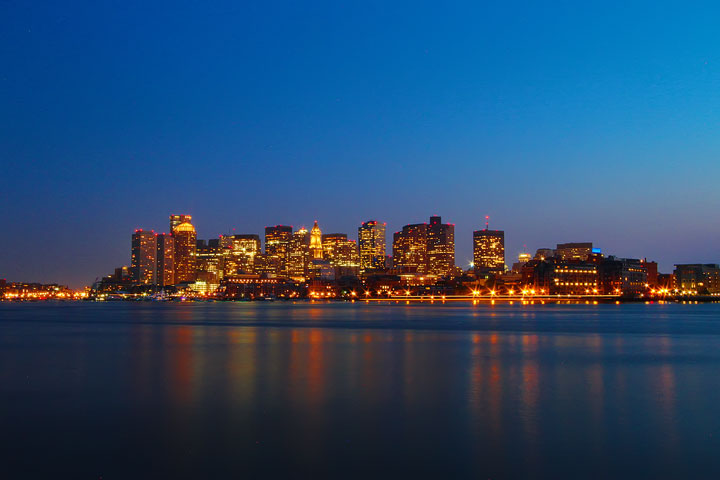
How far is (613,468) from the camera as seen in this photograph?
11969 millimetres

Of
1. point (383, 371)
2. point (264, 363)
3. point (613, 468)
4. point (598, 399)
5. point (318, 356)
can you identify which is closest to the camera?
point (613, 468)

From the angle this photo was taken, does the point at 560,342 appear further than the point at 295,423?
Yes

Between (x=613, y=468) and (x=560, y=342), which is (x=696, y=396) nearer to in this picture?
(x=613, y=468)

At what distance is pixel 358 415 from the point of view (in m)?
17.1

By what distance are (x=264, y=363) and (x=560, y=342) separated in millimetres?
22119

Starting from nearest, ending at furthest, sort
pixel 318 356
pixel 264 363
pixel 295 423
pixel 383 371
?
1. pixel 295 423
2. pixel 383 371
3. pixel 264 363
4. pixel 318 356

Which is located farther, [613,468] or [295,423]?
[295,423]

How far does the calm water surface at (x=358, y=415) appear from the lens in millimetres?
12180

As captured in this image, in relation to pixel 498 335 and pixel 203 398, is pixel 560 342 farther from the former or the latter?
pixel 203 398

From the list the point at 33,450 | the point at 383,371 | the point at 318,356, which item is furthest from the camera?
the point at 318,356

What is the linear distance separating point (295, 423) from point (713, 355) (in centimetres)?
2757

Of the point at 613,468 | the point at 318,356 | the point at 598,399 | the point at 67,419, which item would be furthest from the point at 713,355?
the point at 67,419

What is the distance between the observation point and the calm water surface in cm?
1218

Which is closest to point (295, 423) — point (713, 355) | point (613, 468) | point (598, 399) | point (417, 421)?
point (417, 421)
